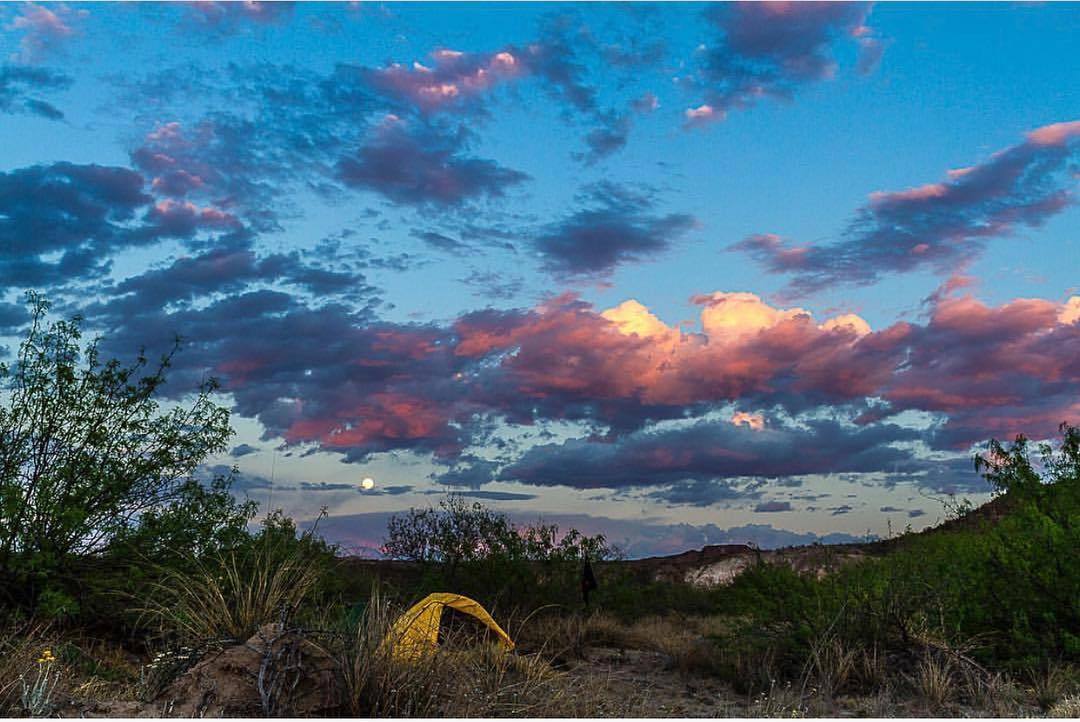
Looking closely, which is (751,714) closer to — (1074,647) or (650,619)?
(1074,647)

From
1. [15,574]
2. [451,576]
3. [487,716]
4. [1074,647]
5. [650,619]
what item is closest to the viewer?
[487,716]

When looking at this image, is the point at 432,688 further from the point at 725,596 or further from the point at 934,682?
the point at 725,596

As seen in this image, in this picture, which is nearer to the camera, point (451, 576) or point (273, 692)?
point (273, 692)

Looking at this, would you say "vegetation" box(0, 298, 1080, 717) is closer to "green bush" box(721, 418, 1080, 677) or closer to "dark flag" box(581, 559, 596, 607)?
"green bush" box(721, 418, 1080, 677)

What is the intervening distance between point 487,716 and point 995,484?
33.4 ft

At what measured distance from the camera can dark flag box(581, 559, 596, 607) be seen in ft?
73.3

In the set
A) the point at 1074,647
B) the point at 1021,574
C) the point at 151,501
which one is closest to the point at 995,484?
the point at 1021,574

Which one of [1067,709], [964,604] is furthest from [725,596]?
[1067,709]

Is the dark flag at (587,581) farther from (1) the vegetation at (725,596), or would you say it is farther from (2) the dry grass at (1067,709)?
(2) the dry grass at (1067,709)

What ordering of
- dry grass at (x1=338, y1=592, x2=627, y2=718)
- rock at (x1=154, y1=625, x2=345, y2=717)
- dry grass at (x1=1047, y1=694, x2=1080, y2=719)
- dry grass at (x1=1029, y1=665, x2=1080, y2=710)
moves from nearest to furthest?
1. rock at (x1=154, y1=625, x2=345, y2=717)
2. dry grass at (x1=338, y1=592, x2=627, y2=718)
3. dry grass at (x1=1047, y1=694, x2=1080, y2=719)
4. dry grass at (x1=1029, y1=665, x2=1080, y2=710)

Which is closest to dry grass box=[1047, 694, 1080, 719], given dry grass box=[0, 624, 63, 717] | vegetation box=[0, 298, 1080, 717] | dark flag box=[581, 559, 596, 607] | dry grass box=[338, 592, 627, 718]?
vegetation box=[0, 298, 1080, 717]

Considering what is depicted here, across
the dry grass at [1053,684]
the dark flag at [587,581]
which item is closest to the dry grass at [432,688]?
the dry grass at [1053,684]

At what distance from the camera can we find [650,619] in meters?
24.3

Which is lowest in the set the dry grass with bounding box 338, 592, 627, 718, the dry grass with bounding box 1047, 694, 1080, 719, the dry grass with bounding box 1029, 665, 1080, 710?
the dry grass with bounding box 1029, 665, 1080, 710
